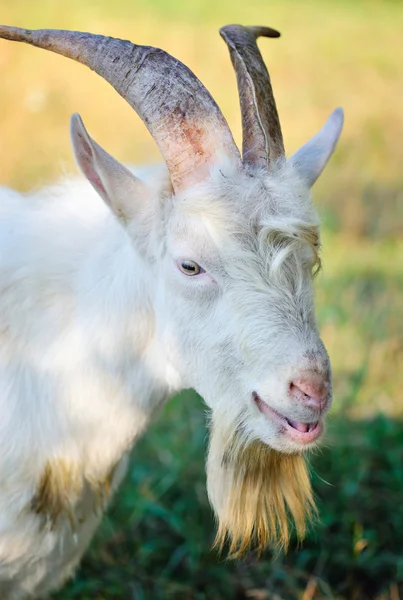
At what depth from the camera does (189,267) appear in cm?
296

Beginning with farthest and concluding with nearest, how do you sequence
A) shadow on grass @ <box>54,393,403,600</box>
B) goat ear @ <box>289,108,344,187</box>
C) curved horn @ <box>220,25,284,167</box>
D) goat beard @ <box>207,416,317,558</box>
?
shadow on grass @ <box>54,393,403,600</box>
goat ear @ <box>289,108,344,187</box>
goat beard @ <box>207,416,317,558</box>
curved horn @ <box>220,25,284,167</box>

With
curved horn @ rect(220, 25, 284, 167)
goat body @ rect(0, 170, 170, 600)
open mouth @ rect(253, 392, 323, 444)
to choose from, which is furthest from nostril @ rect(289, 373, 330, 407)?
curved horn @ rect(220, 25, 284, 167)

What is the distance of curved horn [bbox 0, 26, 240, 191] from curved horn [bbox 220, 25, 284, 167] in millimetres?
99

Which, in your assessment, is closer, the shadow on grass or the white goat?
the white goat

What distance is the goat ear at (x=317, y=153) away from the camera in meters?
3.30

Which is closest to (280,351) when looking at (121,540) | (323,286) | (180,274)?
(180,274)

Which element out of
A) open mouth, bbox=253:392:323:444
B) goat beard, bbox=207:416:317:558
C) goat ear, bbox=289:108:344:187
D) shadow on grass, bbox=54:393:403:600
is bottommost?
shadow on grass, bbox=54:393:403:600

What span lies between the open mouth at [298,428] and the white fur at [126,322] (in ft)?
0.16

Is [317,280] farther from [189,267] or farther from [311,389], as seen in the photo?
[311,389]

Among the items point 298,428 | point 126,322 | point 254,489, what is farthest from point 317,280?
point 298,428

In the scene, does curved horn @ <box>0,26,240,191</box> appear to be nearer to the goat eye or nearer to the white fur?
the white fur

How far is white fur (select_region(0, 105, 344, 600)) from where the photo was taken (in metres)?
2.86

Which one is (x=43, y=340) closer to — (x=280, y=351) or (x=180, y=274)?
(x=180, y=274)

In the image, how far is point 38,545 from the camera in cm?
333
